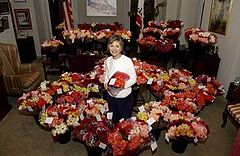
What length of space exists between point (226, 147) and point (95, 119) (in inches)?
77.5

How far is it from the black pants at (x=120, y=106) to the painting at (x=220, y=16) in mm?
3123

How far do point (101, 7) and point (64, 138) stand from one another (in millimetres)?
5639

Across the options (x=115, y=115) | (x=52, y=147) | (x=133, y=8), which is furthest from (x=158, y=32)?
(x=52, y=147)

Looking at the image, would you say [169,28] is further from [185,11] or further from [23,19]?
[23,19]

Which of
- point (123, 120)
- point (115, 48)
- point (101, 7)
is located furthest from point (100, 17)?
point (123, 120)

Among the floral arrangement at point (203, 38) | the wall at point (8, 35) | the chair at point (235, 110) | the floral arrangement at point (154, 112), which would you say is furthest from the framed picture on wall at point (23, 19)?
the chair at point (235, 110)

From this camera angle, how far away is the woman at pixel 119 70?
253 cm

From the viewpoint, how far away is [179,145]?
282 centimetres

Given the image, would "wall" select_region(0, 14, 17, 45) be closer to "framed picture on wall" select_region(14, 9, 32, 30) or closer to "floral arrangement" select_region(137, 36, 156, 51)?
"framed picture on wall" select_region(14, 9, 32, 30)

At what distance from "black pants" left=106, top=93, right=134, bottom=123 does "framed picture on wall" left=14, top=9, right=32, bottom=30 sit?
16.5 ft

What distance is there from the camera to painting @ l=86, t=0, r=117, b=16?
7410 mm

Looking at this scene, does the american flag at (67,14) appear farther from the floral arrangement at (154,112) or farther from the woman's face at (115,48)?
the floral arrangement at (154,112)

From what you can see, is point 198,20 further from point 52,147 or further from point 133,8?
point 52,147

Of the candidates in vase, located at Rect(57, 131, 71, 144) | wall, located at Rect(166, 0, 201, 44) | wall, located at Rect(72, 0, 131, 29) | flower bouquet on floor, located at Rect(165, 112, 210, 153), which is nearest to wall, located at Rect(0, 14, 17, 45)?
wall, located at Rect(72, 0, 131, 29)
